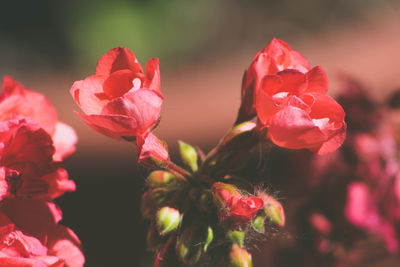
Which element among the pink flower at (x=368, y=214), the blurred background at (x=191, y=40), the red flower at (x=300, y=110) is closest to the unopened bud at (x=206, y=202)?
the red flower at (x=300, y=110)

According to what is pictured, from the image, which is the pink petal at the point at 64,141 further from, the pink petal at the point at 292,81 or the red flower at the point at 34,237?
the pink petal at the point at 292,81

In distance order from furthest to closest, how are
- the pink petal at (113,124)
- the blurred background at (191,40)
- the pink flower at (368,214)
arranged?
the blurred background at (191,40) < the pink flower at (368,214) < the pink petal at (113,124)

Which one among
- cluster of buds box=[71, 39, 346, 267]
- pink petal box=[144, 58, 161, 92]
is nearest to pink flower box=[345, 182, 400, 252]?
cluster of buds box=[71, 39, 346, 267]

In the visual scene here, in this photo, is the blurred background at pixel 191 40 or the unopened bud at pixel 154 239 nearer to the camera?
the unopened bud at pixel 154 239

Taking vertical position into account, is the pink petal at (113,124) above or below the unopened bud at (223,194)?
above

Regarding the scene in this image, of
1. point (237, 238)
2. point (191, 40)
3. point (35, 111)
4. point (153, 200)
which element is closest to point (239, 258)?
point (237, 238)

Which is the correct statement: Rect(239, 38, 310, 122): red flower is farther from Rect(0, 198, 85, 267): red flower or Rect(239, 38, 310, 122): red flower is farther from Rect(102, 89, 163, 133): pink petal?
Rect(0, 198, 85, 267): red flower

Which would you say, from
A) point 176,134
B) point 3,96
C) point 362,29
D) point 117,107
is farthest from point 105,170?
point 362,29
